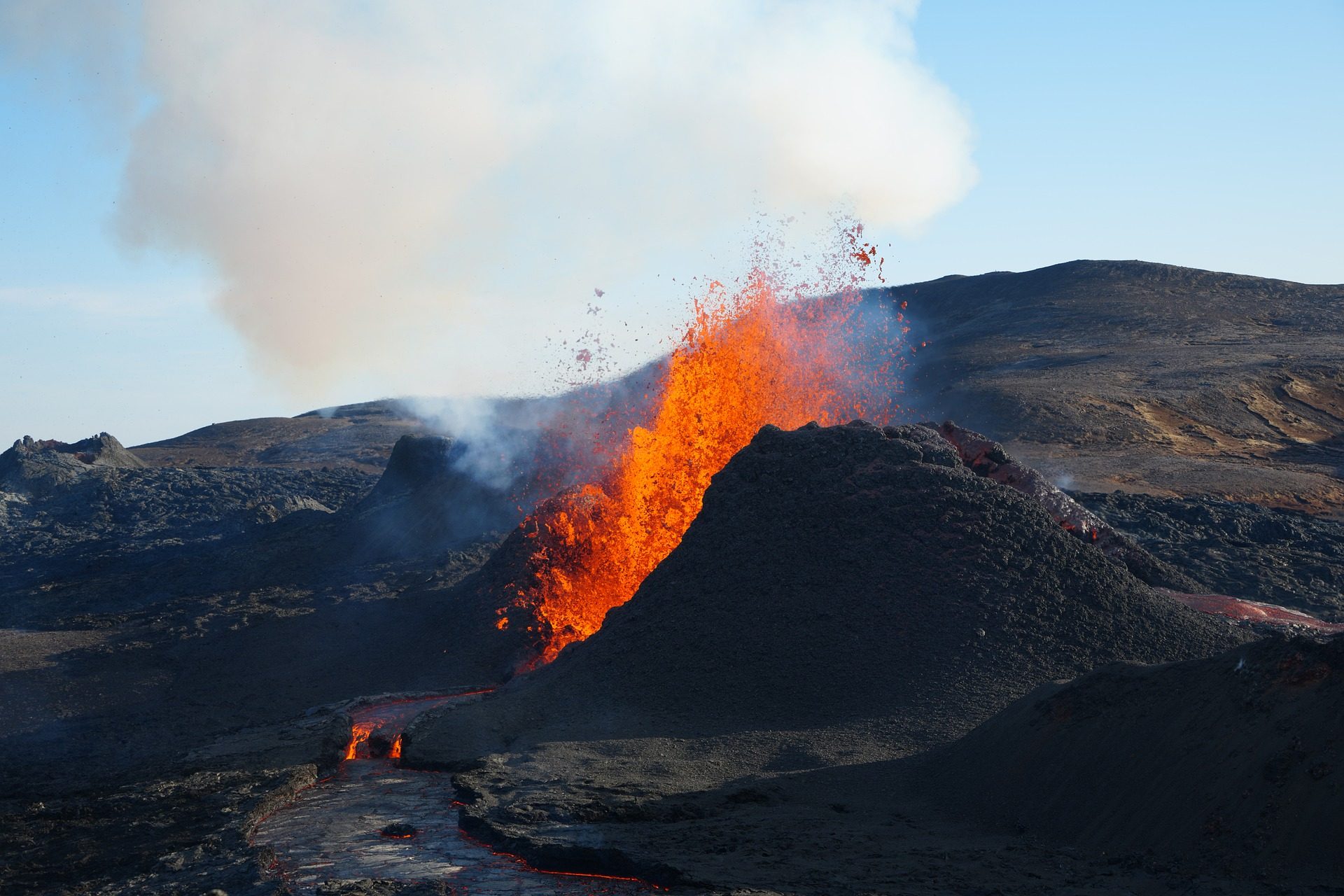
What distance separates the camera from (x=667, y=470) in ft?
74.3

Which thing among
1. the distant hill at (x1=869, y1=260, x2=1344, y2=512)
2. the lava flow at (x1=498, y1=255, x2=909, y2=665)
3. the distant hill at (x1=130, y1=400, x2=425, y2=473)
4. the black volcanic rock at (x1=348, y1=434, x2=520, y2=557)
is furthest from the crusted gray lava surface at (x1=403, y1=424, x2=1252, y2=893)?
the distant hill at (x1=130, y1=400, x2=425, y2=473)

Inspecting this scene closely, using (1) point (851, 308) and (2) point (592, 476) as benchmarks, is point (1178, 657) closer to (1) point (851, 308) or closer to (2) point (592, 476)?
(2) point (592, 476)

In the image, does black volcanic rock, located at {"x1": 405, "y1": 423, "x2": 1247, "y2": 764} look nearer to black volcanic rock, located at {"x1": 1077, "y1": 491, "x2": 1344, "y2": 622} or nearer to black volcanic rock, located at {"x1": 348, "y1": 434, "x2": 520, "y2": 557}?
black volcanic rock, located at {"x1": 1077, "y1": 491, "x2": 1344, "y2": 622}

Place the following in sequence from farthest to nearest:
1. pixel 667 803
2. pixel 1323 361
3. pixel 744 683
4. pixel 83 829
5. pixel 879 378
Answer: pixel 879 378, pixel 1323 361, pixel 744 683, pixel 83 829, pixel 667 803

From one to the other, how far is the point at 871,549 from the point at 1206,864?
26.9ft

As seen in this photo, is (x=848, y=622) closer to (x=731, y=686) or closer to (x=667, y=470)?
(x=731, y=686)

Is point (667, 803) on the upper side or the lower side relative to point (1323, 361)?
lower

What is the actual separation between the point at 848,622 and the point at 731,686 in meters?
1.90

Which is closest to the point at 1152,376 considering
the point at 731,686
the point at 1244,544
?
the point at 1244,544

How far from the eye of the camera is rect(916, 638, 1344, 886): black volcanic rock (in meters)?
9.13

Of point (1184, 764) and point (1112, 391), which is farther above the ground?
point (1112, 391)

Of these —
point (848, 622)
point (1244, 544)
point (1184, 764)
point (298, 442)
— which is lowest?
point (1184, 764)

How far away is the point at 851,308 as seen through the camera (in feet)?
256

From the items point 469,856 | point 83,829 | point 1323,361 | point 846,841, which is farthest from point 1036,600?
point 1323,361
